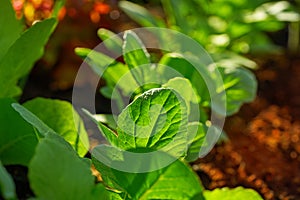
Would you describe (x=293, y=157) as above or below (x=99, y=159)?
below

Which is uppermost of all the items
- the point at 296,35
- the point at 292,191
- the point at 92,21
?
the point at 92,21

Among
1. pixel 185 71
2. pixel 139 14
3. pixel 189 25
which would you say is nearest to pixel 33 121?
pixel 185 71

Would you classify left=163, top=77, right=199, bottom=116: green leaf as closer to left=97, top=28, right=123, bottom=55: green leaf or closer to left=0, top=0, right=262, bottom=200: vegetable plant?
left=0, top=0, right=262, bottom=200: vegetable plant

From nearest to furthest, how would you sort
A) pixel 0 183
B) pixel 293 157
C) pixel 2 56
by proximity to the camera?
1. pixel 0 183
2. pixel 2 56
3. pixel 293 157

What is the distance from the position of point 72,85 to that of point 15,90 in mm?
406

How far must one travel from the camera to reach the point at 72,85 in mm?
1146

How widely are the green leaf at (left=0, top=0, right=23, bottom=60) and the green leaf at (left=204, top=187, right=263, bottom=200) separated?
30cm

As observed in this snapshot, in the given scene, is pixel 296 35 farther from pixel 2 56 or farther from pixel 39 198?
pixel 39 198

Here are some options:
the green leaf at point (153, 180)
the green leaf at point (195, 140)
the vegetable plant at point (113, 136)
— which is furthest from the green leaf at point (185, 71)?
the green leaf at point (153, 180)

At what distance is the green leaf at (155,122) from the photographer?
56 cm

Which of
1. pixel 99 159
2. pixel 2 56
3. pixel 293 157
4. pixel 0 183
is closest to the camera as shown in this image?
pixel 0 183

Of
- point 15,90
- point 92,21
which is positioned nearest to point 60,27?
point 92,21

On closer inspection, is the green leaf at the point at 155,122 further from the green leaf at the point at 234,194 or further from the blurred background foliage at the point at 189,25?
the blurred background foliage at the point at 189,25

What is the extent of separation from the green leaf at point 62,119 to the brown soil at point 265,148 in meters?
0.23
